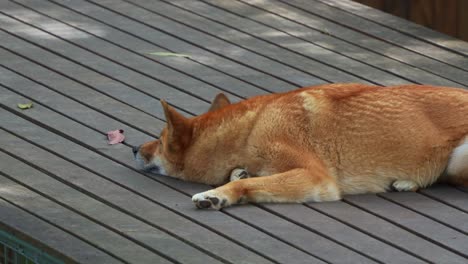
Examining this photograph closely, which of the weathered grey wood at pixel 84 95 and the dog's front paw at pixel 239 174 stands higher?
the weathered grey wood at pixel 84 95

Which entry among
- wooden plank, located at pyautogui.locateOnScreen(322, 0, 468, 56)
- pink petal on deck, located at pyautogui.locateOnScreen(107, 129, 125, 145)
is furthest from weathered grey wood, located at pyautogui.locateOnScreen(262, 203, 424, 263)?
wooden plank, located at pyautogui.locateOnScreen(322, 0, 468, 56)

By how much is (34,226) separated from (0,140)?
1203mm

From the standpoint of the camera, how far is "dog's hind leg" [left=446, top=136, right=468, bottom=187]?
709 cm

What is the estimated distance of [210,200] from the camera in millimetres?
6844

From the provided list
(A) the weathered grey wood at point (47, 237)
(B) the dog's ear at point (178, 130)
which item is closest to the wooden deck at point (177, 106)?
(A) the weathered grey wood at point (47, 237)

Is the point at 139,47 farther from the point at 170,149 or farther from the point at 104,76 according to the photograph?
the point at 170,149

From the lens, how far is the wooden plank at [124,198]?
6.43 meters

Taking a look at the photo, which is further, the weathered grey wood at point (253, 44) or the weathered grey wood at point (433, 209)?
the weathered grey wood at point (253, 44)

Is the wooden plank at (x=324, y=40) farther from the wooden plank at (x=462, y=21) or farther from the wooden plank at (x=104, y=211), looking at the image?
the wooden plank at (x=104, y=211)

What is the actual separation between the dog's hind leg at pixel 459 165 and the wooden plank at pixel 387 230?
1.34 feet

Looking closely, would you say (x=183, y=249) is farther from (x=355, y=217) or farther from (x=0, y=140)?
(x=0, y=140)

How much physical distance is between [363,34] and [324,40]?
0.34 m

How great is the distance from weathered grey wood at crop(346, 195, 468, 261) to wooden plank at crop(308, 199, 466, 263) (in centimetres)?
1

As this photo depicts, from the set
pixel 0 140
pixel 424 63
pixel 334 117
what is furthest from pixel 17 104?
pixel 424 63
